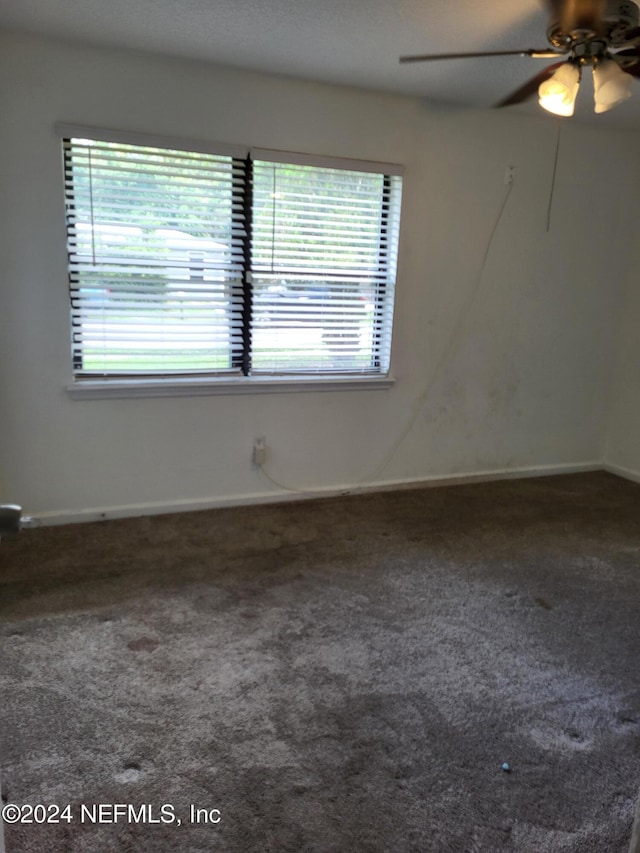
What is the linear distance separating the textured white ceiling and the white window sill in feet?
5.13

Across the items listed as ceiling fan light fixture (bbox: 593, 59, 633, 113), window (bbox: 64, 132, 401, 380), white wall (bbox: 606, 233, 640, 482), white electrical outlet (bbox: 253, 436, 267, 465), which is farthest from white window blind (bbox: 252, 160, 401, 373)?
white wall (bbox: 606, 233, 640, 482)

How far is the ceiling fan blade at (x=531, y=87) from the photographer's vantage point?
2.19 metres

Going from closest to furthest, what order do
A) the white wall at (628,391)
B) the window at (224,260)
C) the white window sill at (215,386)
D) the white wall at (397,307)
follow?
1. the white wall at (397,307)
2. the window at (224,260)
3. the white window sill at (215,386)
4. the white wall at (628,391)

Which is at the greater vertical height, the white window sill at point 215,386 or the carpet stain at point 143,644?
the white window sill at point 215,386

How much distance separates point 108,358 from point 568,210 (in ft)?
9.99

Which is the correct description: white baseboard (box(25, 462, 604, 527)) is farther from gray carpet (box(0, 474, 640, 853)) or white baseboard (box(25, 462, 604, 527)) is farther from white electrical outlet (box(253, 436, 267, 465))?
white electrical outlet (box(253, 436, 267, 465))

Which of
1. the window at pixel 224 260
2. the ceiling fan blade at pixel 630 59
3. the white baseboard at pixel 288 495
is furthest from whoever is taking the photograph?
the white baseboard at pixel 288 495

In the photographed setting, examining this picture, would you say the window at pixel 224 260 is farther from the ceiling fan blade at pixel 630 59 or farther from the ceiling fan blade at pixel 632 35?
the ceiling fan blade at pixel 632 35

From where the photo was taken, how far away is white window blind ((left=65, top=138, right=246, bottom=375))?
292 centimetres

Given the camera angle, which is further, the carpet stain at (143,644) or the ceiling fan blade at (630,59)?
the carpet stain at (143,644)

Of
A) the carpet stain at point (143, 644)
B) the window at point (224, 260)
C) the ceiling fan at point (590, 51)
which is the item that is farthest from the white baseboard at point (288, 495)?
the ceiling fan at point (590, 51)

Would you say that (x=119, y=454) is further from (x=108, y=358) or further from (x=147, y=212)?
(x=147, y=212)

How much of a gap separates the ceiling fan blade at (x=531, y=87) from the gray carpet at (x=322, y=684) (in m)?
2.08

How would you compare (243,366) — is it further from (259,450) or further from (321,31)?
(321,31)
